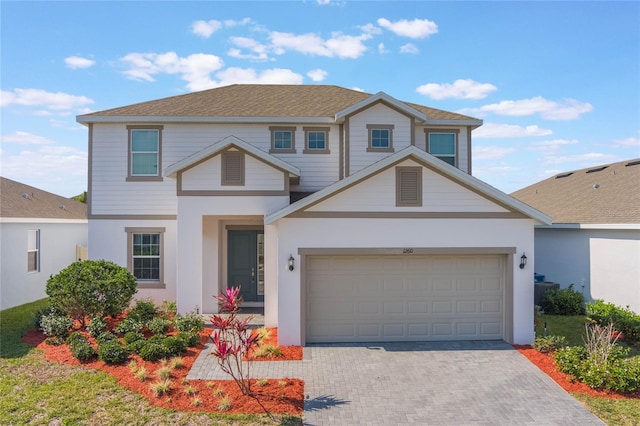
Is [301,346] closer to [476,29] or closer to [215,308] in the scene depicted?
[215,308]

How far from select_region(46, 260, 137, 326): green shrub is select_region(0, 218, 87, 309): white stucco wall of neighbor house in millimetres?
4741

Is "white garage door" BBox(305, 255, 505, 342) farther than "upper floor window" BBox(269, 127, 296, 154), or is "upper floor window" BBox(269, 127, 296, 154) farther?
"upper floor window" BBox(269, 127, 296, 154)

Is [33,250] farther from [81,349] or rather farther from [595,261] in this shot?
[595,261]

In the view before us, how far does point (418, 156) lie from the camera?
10477mm

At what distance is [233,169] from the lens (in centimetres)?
1227

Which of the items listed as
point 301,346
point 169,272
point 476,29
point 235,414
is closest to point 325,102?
point 476,29

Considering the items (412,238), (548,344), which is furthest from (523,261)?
(412,238)

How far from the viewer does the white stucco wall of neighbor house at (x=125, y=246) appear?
46.4 feet

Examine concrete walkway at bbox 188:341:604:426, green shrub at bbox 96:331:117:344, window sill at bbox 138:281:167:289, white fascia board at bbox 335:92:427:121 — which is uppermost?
white fascia board at bbox 335:92:427:121

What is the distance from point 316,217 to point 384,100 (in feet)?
20.3

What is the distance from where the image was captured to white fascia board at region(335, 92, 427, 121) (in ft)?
46.4

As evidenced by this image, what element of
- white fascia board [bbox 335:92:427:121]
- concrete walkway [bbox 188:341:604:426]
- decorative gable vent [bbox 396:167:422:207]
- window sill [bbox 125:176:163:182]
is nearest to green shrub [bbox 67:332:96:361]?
concrete walkway [bbox 188:341:604:426]

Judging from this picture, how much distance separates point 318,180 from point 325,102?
356 cm

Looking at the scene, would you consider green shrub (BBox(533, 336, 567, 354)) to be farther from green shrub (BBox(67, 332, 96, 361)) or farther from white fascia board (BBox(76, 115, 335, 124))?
green shrub (BBox(67, 332, 96, 361))
